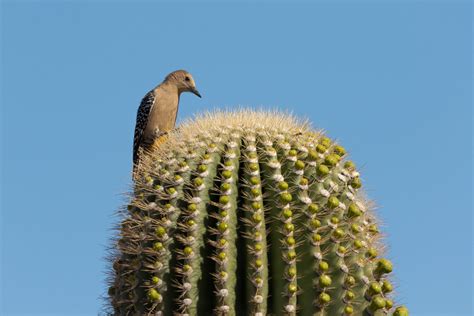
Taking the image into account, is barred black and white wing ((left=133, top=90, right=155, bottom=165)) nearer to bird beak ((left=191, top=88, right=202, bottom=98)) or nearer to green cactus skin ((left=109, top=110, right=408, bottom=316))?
bird beak ((left=191, top=88, right=202, bottom=98))

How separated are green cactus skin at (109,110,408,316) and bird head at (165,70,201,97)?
6.33 meters

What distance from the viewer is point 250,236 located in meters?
4.92

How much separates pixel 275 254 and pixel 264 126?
117 centimetres

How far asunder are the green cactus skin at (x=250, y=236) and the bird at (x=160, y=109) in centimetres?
542

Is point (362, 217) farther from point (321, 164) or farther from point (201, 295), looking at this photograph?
point (201, 295)

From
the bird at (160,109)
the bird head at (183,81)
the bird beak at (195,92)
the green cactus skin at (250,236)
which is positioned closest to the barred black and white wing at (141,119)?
the bird at (160,109)

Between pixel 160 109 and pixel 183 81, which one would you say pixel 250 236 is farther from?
pixel 183 81

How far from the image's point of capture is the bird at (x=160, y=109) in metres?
11.2

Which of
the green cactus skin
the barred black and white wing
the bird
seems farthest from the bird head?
the green cactus skin

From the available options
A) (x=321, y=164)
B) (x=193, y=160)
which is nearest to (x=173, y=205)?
(x=193, y=160)

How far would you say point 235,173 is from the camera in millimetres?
5273

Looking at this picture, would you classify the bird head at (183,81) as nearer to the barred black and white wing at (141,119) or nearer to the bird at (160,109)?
the bird at (160,109)

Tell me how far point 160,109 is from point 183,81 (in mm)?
777

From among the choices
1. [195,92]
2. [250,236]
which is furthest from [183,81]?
[250,236]
